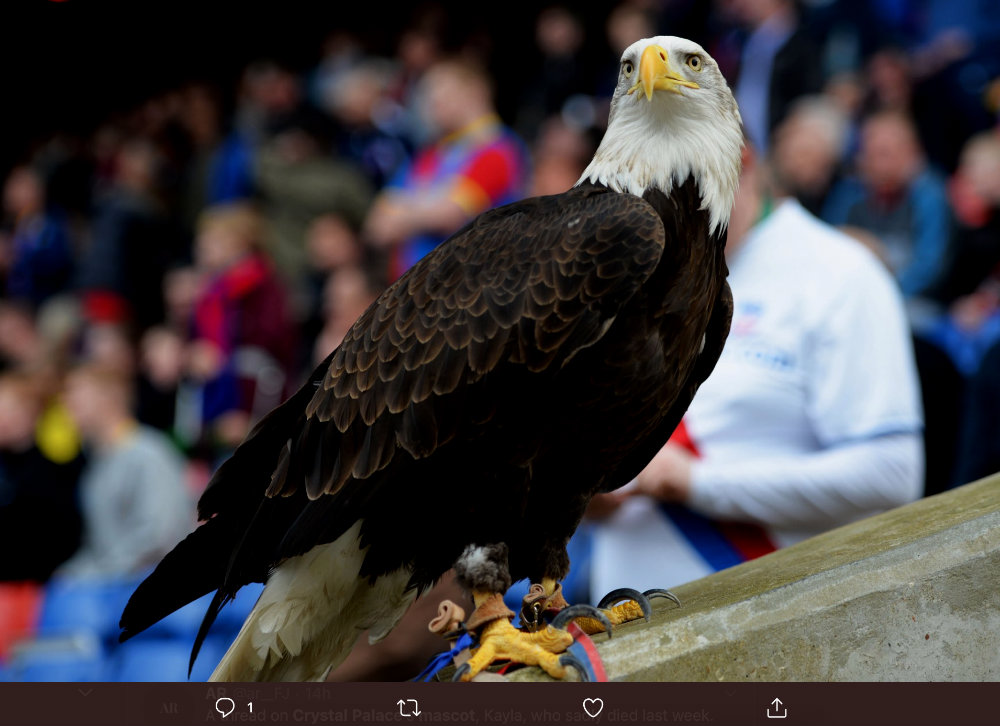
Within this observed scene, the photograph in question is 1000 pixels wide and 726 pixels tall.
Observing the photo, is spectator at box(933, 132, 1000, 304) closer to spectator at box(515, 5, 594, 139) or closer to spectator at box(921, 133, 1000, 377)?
spectator at box(921, 133, 1000, 377)

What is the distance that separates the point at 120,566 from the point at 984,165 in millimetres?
5204

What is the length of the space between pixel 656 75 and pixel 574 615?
1362 millimetres

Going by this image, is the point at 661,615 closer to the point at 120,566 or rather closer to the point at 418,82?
the point at 120,566

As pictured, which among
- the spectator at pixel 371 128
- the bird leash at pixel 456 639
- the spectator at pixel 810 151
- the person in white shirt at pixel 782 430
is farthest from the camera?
the spectator at pixel 371 128

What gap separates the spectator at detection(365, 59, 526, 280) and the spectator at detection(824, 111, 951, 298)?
6.64 feet

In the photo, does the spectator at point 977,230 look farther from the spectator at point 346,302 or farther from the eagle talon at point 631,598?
the eagle talon at point 631,598

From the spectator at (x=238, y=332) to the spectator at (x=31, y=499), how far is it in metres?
1.00

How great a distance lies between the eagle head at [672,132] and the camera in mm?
3082

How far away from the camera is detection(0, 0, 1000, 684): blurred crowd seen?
6.69 metres

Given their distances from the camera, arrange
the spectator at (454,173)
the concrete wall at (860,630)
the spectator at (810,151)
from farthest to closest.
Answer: the spectator at (810,151) → the spectator at (454,173) → the concrete wall at (860,630)

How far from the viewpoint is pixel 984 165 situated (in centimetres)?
657

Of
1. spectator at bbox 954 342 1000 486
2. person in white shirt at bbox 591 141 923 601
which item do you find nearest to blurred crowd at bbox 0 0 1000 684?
spectator at bbox 954 342 1000 486
